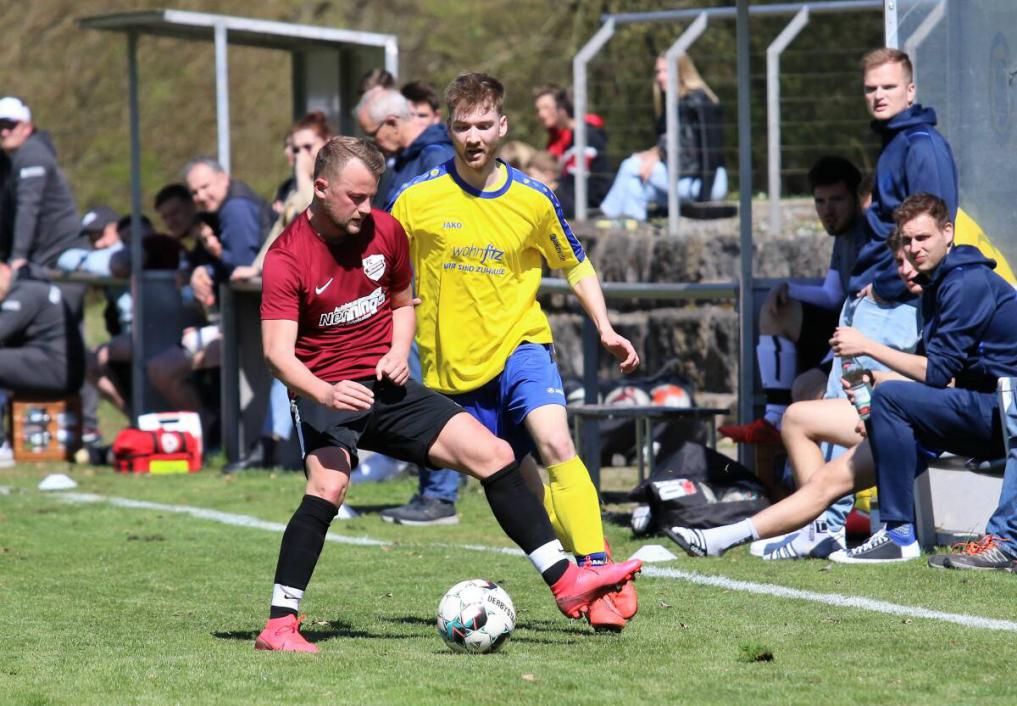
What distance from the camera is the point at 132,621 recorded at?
6.58 m

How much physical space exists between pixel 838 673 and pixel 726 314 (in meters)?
8.65

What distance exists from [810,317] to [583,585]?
369 centimetres

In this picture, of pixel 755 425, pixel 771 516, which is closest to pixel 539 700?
pixel 771 516

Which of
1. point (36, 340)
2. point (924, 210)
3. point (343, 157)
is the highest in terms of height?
point (343, 157)

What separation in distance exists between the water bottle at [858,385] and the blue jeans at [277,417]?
506 cm

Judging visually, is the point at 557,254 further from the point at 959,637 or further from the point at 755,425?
the point at 755,425

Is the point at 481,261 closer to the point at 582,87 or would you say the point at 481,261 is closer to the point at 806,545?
the point at 806,545

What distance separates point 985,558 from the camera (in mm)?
7266

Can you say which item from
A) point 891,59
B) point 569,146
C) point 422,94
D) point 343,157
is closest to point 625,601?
point 343,157

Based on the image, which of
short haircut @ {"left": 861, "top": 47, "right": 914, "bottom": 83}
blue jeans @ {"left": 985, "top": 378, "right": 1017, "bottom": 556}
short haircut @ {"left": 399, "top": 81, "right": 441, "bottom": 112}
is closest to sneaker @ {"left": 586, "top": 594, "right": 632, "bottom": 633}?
blue jeans @ {"left": 985, "top": 378, "right": 1017, "bottom": 556}

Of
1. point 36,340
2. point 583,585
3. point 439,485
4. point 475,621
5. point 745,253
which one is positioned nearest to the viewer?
point 475,621

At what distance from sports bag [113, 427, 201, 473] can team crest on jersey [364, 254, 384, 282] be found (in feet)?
22.8

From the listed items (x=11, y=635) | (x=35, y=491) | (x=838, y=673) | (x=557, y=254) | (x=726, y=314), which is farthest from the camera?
(x=726, y=314)

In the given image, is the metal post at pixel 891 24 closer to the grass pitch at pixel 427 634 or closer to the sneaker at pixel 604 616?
the grass pitch at pixel 427 634
